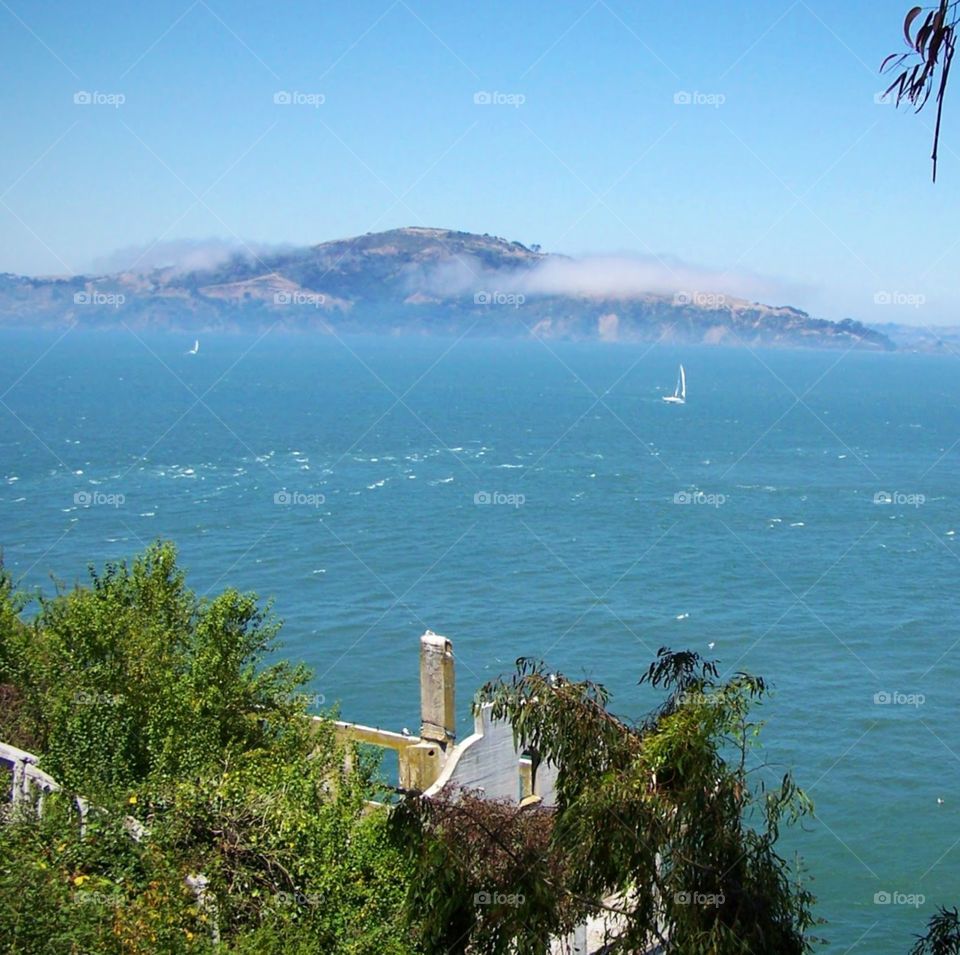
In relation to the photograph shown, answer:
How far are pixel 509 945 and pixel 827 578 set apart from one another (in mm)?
47699

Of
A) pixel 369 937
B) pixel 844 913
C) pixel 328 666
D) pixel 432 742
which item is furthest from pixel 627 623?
pixel 369 937

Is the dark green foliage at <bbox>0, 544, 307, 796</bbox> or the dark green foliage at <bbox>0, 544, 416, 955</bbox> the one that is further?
the dark green foliage at <bbox>0, 544, 307, 796</bbox>

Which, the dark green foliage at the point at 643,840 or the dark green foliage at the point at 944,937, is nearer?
the dark green foliage at the point at 944,937

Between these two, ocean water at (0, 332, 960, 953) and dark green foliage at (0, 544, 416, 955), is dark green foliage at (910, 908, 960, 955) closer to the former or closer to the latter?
dark green foliage at (0, 544, 416, 955)

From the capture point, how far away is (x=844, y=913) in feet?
89.0

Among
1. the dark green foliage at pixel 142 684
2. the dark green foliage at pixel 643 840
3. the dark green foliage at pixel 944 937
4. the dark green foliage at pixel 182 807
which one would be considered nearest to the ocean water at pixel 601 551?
the dark green foliage at pixel 142 684

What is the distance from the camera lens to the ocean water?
3516 centimetres

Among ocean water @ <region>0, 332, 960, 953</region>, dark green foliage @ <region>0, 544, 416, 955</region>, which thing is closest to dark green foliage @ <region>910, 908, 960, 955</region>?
dark green foliage @ <region>0, 544, 416, 955</region>

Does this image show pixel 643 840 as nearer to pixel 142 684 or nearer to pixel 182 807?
pixel 182 807

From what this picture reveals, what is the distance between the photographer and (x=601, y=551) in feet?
202

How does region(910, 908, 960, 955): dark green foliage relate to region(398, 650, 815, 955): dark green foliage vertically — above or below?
below

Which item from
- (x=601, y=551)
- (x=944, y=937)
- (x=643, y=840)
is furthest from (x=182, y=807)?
(x=601, y=551)

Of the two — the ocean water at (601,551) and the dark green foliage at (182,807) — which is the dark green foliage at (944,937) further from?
the ocean water at (601,551)

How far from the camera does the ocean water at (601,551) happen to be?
3516 cm
